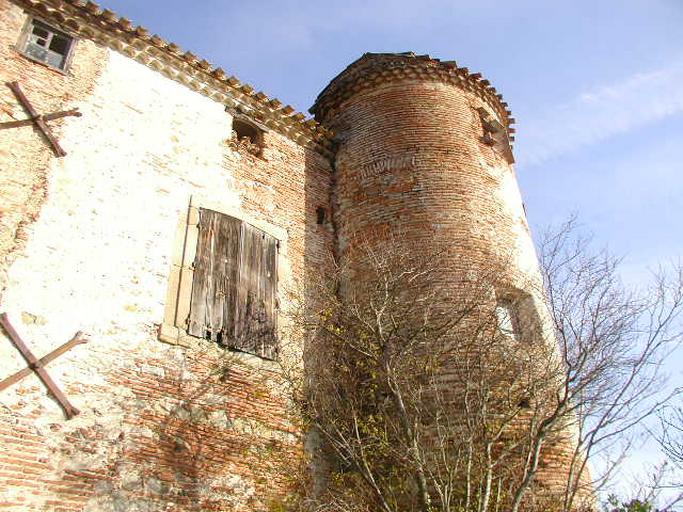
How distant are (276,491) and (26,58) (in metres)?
7.17

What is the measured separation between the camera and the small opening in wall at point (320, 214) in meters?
10.6

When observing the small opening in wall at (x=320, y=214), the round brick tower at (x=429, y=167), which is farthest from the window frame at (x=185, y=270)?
the round brick tower at (x=429, y=167)

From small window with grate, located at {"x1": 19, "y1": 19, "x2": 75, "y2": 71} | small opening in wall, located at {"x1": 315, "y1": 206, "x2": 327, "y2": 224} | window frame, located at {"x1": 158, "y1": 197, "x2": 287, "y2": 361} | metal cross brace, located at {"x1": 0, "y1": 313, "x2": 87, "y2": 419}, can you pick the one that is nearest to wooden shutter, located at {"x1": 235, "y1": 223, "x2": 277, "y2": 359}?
window frame, located at {"x1": 158, "y1": 197, "x2": 287, "y2": 361}

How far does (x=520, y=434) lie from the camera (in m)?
7.01

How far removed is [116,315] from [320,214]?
4.66m

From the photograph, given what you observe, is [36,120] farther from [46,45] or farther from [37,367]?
[37,367]

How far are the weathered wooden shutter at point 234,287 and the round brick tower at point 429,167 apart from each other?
69.5 inches

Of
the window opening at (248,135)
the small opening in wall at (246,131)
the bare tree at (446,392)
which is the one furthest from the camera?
the small opening in wall at (246,131)

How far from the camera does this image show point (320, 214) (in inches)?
422

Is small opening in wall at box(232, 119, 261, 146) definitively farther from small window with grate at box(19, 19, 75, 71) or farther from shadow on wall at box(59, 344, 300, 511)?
shadow on wall at box(59, 344, 300, 511)

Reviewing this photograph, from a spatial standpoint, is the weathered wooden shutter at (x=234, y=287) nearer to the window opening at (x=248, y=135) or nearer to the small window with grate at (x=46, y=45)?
the window opening at (x=248, y=135)

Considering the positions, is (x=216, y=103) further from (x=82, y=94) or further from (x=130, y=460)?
(x=130, y=460)

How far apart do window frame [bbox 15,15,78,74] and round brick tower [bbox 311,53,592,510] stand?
16.8 ft

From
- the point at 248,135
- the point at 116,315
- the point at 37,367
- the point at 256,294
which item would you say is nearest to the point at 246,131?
the point at 248,135
